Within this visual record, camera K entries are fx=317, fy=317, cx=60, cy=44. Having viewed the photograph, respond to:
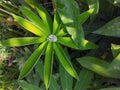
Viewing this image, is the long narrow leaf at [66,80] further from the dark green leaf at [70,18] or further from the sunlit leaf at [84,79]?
the dark green leaf at [70,18]

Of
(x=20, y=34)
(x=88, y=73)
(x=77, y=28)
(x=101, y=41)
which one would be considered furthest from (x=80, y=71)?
(x=20, y=34)

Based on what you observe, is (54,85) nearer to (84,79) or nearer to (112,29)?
(84,79)

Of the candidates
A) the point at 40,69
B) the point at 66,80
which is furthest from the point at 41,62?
the point at 66,80

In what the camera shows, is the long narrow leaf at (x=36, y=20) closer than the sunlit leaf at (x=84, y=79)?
Yes

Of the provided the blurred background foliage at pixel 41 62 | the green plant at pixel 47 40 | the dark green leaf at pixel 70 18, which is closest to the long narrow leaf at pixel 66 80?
the blurred background foliage at pixel 41 62

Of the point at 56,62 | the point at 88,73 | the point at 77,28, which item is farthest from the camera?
the point at 56,62

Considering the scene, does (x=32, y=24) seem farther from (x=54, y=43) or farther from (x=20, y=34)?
(x=20, y=34)
